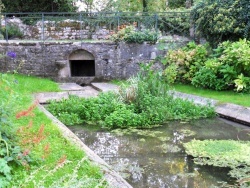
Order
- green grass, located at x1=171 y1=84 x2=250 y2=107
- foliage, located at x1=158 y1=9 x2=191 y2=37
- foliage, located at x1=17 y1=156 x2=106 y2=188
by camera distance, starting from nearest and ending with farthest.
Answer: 1. foliage, located at x1=17 y1=156 x2=106 y2=188
2. green grass, located at x1=171 y1=84 x2=250 y2=107
3. foliage, located at x1=158 y1=9 x2=191 y2=37

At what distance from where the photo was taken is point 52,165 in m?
3.84

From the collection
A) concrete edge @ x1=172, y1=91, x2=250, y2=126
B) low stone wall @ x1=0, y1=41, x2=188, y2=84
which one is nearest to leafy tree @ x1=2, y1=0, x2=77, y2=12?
low stone wall @ x1=0, y1=41, x2=188, y2=84

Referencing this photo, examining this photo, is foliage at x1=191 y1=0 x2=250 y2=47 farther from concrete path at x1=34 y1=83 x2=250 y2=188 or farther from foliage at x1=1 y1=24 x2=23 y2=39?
foliage at x1=1 y1=24 x2=23 y2=39

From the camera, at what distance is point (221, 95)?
940cm

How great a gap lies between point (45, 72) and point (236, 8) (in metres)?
6.81

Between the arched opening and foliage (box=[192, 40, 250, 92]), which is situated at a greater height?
foliage (box=[192, 40, 250, 92])

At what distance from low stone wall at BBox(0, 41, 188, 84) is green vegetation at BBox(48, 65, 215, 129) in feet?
12.7

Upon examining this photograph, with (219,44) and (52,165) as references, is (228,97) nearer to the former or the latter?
(219,44)

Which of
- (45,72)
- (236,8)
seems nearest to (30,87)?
(45,72)

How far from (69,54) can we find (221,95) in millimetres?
5703

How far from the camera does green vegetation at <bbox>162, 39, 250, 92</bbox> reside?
9461 mm

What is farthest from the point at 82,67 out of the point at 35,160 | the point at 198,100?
the point at 35,160

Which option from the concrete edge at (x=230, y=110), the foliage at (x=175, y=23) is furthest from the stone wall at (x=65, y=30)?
the concrete edge at (x=230, y=110)

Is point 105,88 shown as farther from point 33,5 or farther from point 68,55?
point 33,5
